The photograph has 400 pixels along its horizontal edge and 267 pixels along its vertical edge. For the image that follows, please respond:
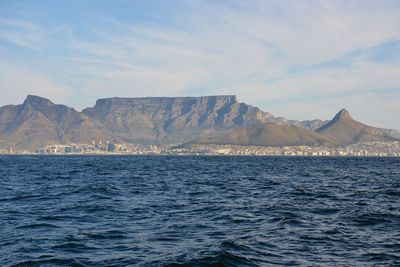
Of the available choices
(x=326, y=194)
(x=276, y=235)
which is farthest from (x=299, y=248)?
(x=326, y=194)

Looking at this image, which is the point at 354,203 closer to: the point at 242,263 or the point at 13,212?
the point at 242,263

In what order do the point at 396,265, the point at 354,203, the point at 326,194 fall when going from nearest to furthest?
the point at 396,265, the point at 354,203, the point at 326,194

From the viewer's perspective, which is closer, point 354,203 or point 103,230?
point 103,230

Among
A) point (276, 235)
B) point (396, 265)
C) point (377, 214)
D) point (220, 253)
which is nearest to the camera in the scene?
point (396, 265)

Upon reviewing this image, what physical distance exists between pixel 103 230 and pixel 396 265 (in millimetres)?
17067

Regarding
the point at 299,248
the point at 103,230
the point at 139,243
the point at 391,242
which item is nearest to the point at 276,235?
the point at 299,248

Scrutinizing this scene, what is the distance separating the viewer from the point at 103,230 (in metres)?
30.4

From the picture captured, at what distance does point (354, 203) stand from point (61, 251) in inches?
1154

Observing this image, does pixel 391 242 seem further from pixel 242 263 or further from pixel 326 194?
pixel 326 194

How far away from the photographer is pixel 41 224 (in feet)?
107

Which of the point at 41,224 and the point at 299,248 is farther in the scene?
the point at 41,224

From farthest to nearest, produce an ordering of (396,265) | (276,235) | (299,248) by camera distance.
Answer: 1. (276,235)
2. (299,248)
3. (396,265)

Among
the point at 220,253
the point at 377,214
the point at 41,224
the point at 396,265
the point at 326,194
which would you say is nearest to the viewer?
the point at 396,265

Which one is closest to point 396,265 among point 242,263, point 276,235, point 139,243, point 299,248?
point 299,248
